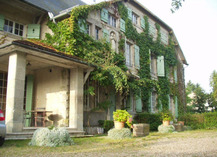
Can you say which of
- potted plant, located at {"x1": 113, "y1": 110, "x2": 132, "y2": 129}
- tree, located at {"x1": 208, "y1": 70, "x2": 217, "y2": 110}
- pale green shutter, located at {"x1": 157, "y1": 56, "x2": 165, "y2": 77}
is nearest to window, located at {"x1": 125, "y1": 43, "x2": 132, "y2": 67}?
pale green shutter, located at {"x1": 157, "y1": 56, "x2": 165, "y2": 77}

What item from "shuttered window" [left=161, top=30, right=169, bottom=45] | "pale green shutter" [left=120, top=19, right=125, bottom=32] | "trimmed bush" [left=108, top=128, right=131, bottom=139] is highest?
"shuttered window" [left=161, top=30, right=169, bottom=45]

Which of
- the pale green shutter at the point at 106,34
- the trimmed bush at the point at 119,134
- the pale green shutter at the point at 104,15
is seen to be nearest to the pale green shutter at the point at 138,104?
the pale green shutter at the point at 106,34

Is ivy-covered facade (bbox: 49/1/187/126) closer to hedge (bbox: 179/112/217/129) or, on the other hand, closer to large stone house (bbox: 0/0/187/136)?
large stone house (bbox: 0/0/187/136)

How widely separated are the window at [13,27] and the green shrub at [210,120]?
1240 centimetres

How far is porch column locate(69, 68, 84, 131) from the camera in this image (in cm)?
972

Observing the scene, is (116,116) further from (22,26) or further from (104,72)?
(22,26)

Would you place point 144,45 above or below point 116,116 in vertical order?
above

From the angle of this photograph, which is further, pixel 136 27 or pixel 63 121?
pixel 136 27

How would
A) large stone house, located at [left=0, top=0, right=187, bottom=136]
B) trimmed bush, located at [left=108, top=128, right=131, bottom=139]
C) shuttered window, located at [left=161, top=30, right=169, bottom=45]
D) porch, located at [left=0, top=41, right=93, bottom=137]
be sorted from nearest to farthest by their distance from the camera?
porch, located at [left=0, top=41, right=93, bottom=137] → large stone house, located at [left=0, top=0, right=187, bottom=136] → trimmed bush, located at [left=108, top=128, right=131, bottom=139] → shuttered window, located at [left=161, top=30, right=169, bottom=45]

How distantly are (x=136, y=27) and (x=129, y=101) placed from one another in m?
5.18

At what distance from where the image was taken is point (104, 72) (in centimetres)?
1059

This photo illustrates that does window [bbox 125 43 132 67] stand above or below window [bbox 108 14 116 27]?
below

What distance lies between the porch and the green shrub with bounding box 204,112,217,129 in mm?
9326

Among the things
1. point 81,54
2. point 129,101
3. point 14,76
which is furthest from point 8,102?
point 129,101
